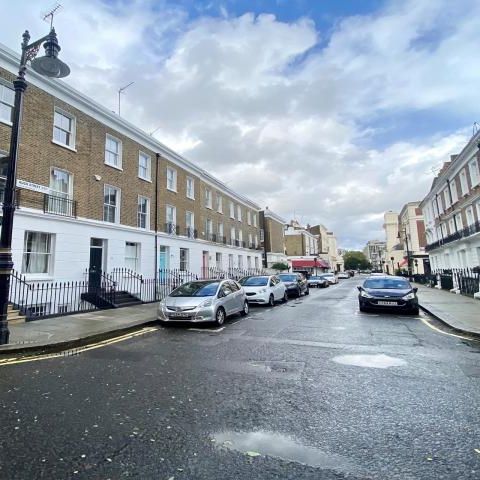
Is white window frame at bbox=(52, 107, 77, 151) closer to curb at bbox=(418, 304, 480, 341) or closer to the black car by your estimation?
the black car

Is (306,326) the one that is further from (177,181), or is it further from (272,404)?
(177,181)

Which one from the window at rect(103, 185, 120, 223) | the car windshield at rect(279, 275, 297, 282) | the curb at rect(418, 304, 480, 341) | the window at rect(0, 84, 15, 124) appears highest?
the window at rect(0, 84, 15, 124)

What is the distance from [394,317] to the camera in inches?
462

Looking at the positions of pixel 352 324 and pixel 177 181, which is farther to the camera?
pixel 177 181

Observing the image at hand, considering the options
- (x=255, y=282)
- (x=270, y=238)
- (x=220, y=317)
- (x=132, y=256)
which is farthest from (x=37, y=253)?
(x=270, y=238)

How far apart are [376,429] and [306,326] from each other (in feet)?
21.1

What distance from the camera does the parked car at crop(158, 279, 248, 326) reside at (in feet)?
32.4

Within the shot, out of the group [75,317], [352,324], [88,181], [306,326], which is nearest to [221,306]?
[306,326]

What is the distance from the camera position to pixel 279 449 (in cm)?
308

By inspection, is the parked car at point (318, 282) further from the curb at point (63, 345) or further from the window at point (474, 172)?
the curb at point (63, 345)

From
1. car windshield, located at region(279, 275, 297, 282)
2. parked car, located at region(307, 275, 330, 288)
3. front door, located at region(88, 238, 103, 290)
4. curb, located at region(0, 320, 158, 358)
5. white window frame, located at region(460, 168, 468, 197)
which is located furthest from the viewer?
parked car, located at region(307, 275, 330, 288)

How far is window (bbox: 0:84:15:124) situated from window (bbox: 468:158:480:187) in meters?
28.0

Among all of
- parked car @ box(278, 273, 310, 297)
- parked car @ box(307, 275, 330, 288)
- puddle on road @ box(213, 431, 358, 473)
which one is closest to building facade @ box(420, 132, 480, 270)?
parked car @ box(307, 275, 330, 288)

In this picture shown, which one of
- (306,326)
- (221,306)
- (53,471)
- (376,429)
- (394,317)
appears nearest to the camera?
(53,471)
